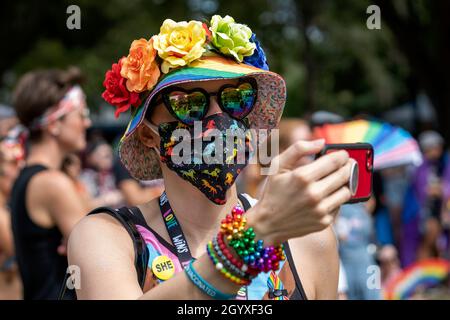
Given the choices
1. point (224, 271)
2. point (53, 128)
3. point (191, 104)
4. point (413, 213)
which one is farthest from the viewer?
point (413, 213)

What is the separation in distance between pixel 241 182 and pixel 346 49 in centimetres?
1259

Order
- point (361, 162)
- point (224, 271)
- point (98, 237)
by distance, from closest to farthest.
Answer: point (224, 271) → point (361, 162) → point (98, 237)

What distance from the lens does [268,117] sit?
8.32 feet

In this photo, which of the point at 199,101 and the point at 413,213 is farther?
the point at 413,213

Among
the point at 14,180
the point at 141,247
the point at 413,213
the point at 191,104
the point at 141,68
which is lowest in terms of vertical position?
the point at 413,213

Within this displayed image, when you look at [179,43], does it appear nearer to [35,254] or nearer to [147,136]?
[147,136]

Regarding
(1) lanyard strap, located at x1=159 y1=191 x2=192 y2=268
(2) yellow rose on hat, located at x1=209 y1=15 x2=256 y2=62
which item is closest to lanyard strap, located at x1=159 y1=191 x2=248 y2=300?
(1) lanyard strap, located at x1=159 y1=191 x2=192 y2=268

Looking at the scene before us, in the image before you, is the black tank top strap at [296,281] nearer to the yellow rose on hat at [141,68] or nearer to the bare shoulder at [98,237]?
the bare shoulder at [98,237]

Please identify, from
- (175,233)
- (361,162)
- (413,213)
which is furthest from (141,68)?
(413,213)

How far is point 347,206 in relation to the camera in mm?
5480

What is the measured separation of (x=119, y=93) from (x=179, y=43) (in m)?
0.30

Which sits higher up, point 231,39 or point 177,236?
point 231,39

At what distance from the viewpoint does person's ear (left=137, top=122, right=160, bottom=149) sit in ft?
7.65

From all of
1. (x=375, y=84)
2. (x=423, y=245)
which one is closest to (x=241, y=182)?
(x=423, y=245)
